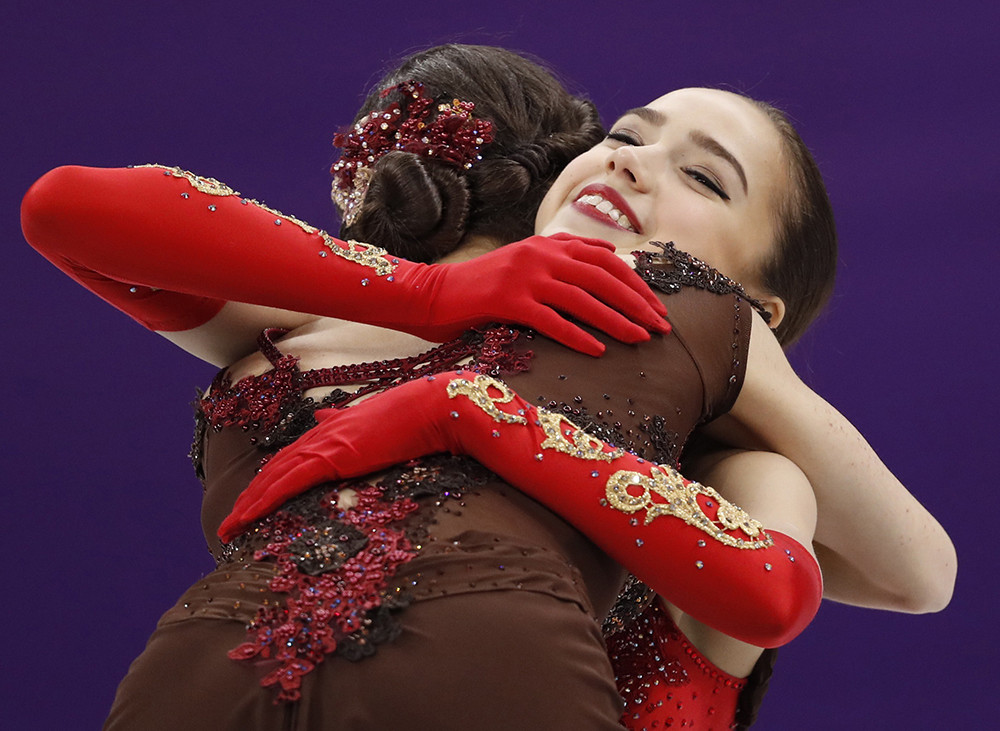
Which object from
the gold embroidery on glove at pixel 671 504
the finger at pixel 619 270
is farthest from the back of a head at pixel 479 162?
the gold embroidery on glove at pixel 671 504

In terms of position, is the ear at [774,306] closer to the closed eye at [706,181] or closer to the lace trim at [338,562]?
the closed eye at [706,181]

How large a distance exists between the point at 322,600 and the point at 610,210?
0.81m

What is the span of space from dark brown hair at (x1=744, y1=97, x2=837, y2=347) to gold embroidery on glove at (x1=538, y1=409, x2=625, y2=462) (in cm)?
66

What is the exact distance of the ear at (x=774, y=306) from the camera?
1965 millimetres

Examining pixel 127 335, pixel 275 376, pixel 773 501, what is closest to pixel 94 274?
pixel 275 376

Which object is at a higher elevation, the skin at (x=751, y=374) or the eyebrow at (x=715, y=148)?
the eyebrow at (x=715, y=148)

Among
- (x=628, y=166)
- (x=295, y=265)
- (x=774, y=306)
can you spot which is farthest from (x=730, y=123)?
(x=295, y=265)

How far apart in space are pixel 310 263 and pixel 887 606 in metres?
1.00

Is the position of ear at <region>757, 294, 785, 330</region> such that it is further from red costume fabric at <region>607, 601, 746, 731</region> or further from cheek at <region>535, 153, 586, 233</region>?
red costume fabric at <region>607, 601, 746, 731</region>

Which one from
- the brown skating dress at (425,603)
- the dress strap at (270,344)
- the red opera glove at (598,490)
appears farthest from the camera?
the dress strap at (270,344)

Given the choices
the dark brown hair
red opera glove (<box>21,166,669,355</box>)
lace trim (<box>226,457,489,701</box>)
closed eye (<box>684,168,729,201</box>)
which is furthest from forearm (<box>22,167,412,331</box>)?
the dark brown hair

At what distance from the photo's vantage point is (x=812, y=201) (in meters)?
1.97

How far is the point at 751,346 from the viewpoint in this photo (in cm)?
167

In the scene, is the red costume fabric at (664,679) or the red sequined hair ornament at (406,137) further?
the red sequined hair ornament at (406,137)
